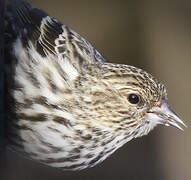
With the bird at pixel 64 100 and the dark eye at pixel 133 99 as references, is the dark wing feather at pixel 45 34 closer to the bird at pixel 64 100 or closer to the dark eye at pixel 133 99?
the bird at pixel 64 100

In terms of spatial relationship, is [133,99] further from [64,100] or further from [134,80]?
[64,100]

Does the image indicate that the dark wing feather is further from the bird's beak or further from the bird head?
the bird's beak

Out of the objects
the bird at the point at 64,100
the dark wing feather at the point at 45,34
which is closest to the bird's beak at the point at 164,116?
the bird at the point at 64,100

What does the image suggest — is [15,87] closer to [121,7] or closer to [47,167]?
[47,167]

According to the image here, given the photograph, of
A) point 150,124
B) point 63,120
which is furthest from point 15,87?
point 150,124

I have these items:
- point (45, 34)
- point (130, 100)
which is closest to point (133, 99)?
point (130, 100)

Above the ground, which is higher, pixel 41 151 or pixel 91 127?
pixel 91 127

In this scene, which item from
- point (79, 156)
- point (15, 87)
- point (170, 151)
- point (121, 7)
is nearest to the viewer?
point (15, 87)

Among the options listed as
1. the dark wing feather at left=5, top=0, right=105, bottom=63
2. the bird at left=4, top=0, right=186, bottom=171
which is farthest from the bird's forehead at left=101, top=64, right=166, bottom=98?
the dark wing feather at left=5, top=0, right=105, bottom=63

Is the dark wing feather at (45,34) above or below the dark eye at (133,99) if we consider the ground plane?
above
